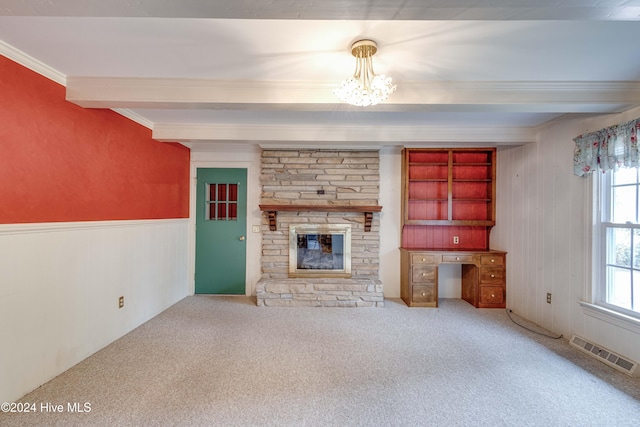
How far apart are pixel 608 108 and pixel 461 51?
164 cm

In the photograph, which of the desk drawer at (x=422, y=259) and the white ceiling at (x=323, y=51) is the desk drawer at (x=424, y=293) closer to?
the desk drawer at (x=422, y=259)

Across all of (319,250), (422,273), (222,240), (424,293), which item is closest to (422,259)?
(422,273)

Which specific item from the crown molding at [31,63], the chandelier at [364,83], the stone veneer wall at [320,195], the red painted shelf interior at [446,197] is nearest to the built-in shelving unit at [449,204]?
the red painted shelf interior at [446,197]

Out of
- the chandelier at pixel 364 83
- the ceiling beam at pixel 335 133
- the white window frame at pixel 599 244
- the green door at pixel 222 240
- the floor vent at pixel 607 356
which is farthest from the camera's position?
the green door at pixel 222 240

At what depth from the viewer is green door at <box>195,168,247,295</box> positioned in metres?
4.22

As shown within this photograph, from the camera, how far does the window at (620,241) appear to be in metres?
2.28

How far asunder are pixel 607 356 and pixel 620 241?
103 cm

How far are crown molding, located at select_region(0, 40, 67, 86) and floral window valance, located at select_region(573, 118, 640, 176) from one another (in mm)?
4640

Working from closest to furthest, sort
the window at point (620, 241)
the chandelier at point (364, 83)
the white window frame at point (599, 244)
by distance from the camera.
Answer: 1. the chandelier at point (364, 83)
2. the window at point (620, 241)
3. the white window frame at point (599, 244)

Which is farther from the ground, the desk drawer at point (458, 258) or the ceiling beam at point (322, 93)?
the ceiling beam at point (322, 93)

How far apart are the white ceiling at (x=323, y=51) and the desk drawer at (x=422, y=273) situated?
2.03 m

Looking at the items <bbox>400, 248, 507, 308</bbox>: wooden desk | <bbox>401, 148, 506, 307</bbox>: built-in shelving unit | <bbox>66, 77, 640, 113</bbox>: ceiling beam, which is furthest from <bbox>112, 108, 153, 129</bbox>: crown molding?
<bbox>400, 248, 507, 308</bbox>: wooden desk

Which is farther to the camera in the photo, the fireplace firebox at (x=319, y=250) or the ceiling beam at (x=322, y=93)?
the fireplace firebox at (x=319, y=250)

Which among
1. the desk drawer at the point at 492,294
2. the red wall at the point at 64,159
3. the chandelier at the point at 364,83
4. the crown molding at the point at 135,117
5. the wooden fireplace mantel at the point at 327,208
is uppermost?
the crown molding at the point at 135,117
